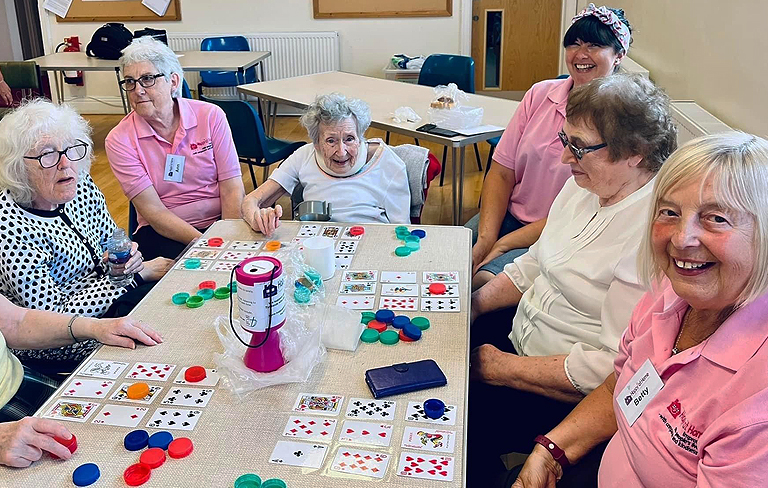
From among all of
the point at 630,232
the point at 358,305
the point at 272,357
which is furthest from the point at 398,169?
the point at 272,357

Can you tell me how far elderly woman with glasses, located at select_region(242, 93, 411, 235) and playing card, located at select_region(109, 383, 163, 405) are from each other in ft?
3.78

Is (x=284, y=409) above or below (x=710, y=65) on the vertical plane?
below

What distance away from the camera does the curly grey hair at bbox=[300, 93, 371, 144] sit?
2.56 metres

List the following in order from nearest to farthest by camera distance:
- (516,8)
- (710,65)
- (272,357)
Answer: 1. (272,357)
2. (710,65)
3. (516,8)

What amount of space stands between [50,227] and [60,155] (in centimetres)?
22

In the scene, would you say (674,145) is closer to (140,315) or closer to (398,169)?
(398,169)

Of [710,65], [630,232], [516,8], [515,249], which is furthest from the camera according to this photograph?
[516,8]

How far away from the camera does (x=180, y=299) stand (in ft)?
6.08

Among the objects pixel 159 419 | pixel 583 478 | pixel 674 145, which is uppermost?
pixel 674 145

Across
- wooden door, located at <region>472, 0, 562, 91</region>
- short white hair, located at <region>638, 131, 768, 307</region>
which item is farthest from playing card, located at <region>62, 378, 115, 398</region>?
wooden door, located at <region>472, 0, 562, 91</region>

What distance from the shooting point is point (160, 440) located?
51.1 inches

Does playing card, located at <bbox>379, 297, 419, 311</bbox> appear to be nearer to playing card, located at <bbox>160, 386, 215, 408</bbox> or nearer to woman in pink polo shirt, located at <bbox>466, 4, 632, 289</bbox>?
playing card, located at <bbox>160, 386, 215, 408</bbox>

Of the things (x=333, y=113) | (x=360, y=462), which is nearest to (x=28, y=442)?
(x=360, y=462)

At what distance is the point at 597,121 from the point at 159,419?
4.13 feet
